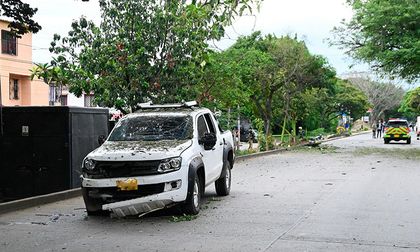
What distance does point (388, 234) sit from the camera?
7438 millimetres

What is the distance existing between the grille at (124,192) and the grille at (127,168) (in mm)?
206

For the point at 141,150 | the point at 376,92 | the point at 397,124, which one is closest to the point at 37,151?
the point at 141,150

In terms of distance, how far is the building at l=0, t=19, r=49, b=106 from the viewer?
108 feet

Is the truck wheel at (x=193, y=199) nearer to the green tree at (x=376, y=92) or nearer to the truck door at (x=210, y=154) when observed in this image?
the truck door at (x=210, y=154)

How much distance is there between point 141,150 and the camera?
8.52 metres

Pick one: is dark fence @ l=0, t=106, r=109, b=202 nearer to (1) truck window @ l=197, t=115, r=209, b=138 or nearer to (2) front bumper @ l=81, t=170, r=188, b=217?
(1) truck window @ l=197, t=115, r=209, b=138

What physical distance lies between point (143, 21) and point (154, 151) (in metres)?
7.24

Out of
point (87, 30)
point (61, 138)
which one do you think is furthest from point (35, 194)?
point (87, 30)

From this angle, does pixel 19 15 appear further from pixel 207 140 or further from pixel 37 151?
pixel 37 151

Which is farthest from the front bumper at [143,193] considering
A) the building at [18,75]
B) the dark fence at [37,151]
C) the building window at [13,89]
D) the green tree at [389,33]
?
the building window at [13,89]

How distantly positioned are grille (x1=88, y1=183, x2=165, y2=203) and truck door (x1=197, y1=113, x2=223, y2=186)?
1456 mm

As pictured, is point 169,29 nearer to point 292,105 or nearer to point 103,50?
point 103,50

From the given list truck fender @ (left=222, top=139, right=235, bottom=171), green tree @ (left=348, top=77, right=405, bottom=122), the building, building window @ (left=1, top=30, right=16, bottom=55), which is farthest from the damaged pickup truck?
green tree @ (left=348, top=77, right=405, bottom=122)

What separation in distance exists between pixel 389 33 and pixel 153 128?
19.0 metres
